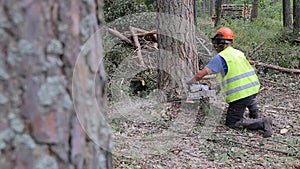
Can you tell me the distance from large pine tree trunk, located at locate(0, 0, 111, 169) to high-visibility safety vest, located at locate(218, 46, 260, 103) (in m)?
4.43

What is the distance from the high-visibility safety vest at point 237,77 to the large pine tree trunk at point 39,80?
443 centimetres

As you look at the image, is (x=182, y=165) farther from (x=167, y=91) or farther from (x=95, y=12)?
(x=95, y=12)

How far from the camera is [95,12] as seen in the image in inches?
61.1

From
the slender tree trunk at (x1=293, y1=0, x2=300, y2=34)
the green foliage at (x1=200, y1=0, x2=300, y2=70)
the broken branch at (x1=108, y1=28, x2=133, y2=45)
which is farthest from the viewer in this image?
the slender tree trunk at (x1=293, y1=0, x2=300, y2=34)

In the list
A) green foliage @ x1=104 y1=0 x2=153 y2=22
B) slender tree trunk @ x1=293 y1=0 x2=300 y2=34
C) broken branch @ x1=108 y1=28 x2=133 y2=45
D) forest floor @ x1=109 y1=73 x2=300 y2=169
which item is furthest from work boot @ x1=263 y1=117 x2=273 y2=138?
slender tree trunk @ x1=293 y1=0 x2=300 y2=34

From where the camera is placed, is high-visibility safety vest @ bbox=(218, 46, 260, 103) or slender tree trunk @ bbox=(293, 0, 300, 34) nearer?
high-visibility safety vest @ bbox=(218, 46, 260, 103)

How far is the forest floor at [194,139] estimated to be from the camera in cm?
473

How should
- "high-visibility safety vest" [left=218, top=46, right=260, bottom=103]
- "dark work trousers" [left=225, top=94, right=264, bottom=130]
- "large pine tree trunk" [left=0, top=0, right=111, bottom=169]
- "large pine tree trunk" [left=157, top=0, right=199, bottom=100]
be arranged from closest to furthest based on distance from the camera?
"large pine tree trunk" [left=0, top=0, right=111, bottom=169] → "high-visibility safety vest" [left=218, top=46, right=260, bottom=103] → "dark work trousers" [left=225, top=94, right=264, bottom=130] → "large pine tree trunk" [left=157, top=0, right=199, bottom=100]

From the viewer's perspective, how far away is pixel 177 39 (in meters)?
6.57

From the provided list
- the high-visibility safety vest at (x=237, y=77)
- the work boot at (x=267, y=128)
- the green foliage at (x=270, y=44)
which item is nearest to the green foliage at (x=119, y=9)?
the green foliage at (x=270, y=44)

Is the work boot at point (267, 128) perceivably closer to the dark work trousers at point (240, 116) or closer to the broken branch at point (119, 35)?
the dark work trousers at point (240, 116)

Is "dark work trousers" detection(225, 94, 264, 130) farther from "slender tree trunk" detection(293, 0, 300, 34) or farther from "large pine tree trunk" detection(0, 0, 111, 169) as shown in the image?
"slender tree trunk" detection(293, 0, 300, 34)

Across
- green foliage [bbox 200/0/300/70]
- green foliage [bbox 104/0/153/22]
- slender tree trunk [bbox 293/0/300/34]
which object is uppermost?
green foliage [bbox 104/0/153/22]

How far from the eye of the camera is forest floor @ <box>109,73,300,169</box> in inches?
186
